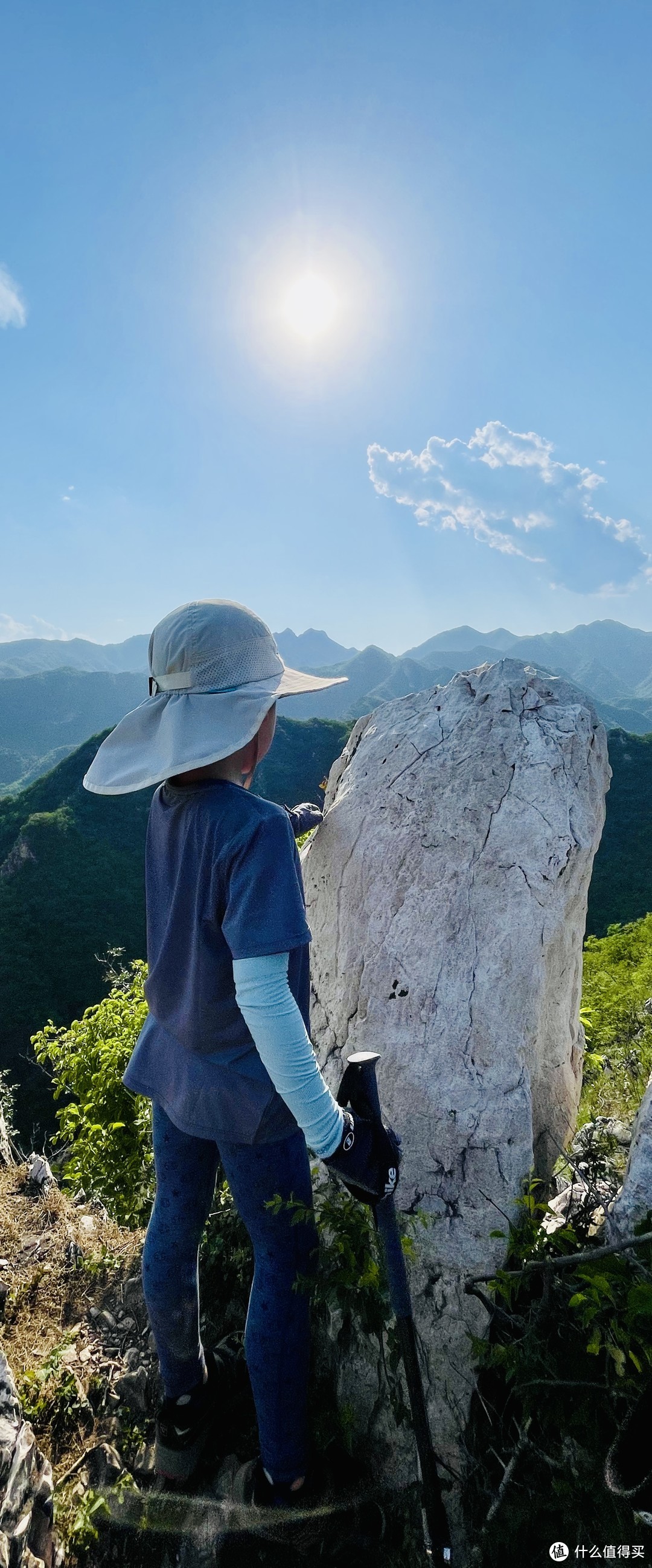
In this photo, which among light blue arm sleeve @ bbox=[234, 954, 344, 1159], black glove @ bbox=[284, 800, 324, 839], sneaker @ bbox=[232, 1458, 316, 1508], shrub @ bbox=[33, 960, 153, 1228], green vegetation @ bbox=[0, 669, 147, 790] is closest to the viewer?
light blue arm sleeve @ bbox=[234, 954, 344, 1159]

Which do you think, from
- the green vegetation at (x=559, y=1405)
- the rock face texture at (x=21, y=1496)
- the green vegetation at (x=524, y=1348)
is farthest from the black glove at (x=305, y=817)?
the rock face texture at (x=21, y=1496)

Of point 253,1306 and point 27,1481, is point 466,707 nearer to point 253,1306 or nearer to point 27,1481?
point 253,1306

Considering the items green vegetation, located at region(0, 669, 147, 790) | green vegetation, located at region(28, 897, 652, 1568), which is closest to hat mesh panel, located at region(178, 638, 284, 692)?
green vegetation, located at region(28, 897, 652, 1568)

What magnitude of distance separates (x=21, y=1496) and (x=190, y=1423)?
586 mm

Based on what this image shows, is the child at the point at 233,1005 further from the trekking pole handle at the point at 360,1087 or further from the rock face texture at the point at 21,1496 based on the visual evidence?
the rock face texture at the point at 21,1496

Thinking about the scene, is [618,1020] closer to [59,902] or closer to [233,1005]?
[233,1005]

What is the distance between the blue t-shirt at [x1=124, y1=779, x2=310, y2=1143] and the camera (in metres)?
1.71

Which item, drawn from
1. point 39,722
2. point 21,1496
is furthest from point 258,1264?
point 39,722

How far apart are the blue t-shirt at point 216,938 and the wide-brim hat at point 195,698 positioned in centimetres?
12

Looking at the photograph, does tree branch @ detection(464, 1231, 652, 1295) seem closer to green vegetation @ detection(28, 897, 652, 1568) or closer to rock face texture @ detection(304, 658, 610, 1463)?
green vegetation @ detection(28, 897, 652, 1568)

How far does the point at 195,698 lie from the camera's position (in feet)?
6.12

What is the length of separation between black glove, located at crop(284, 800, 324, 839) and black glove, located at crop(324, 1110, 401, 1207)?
1211mm

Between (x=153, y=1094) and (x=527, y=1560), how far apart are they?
1477mm

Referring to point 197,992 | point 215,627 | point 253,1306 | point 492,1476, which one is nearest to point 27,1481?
point 253,1306
